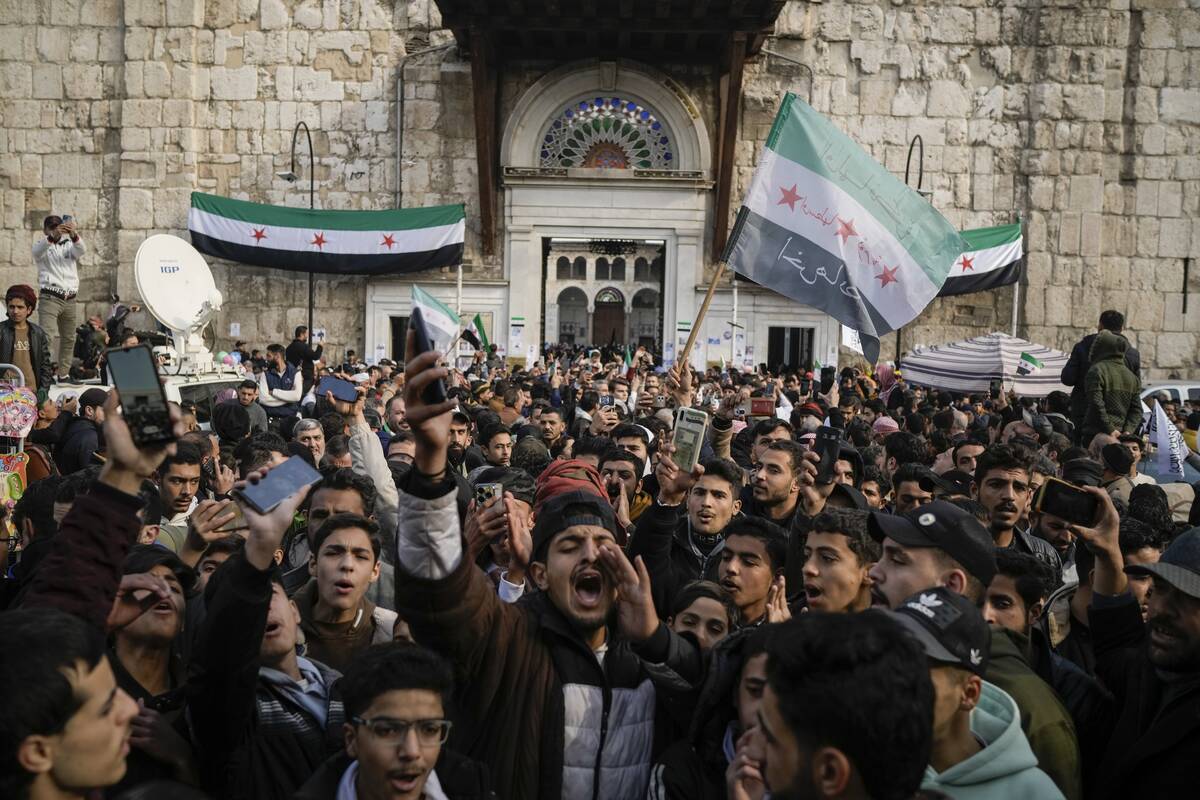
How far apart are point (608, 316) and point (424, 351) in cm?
6628

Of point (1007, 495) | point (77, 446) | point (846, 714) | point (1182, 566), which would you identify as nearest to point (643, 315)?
point (77, 446)

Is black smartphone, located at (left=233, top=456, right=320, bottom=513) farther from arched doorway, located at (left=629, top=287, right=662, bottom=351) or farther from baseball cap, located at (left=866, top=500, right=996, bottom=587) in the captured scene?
arched doorway, located at (left=629, top=287, right=662, bottom=351)

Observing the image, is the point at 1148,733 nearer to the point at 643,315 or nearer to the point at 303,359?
the point at 303,359

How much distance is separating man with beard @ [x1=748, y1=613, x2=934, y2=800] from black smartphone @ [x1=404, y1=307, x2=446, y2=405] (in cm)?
91

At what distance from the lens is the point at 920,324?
64.4 ft

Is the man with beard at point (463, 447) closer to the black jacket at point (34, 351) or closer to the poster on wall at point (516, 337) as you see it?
the black jacket at point (34, 351)

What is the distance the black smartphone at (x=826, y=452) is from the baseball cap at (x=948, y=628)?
294 cm

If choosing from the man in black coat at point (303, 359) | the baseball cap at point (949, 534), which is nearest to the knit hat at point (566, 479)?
the baseball cap at point (949, 534)

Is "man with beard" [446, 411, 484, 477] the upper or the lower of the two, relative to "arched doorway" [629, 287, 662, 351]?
lower

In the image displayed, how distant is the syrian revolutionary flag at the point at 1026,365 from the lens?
13.1 m

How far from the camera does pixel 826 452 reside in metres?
5.58

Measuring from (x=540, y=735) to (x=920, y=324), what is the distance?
18318 mm

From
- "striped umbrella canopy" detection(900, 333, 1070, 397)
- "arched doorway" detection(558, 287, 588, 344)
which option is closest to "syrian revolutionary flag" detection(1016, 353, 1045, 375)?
"striped umbrella canopy" detection(900, 333, 1070, 397)

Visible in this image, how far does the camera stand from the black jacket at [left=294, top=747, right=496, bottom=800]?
2.37 m
